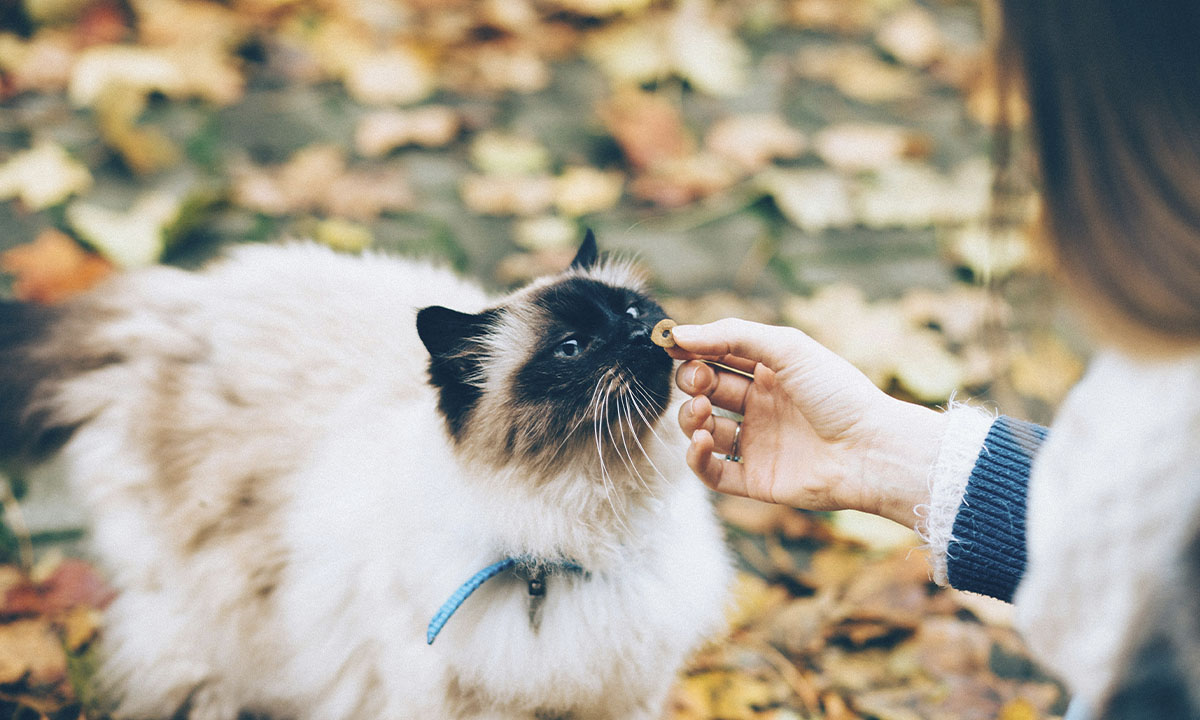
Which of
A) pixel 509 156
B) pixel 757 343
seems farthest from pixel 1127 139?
pixel 509 156

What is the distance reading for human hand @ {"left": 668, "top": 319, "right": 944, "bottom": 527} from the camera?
1.57m

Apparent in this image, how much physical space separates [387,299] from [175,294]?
522 millimetres

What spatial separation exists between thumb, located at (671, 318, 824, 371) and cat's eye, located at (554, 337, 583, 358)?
19 centimetres

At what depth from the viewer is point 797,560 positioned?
2.27 m

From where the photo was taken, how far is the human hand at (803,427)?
1.57m

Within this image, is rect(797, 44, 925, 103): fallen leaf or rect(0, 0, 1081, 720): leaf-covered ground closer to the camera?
rect(0, 0, 1081, 720): leaf-covered ground

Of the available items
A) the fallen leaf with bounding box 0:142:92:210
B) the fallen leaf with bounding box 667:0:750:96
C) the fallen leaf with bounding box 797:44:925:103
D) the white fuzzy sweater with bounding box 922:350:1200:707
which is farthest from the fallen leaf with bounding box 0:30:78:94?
the white fuzzy sweater with bounding box 922:350:1200:707

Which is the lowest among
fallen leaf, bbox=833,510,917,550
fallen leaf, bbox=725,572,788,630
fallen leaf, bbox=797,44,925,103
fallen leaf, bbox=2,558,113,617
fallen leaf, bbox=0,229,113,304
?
fallen leaf, bbox=2,558,113,617

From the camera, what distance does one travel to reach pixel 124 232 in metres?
2.73

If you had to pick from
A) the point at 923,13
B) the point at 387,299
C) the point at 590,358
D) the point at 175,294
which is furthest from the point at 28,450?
the point at 923,13

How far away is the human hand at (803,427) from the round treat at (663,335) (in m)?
0.02

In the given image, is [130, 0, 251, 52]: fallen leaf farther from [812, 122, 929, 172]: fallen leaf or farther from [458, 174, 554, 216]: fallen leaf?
[812, 122, 929, 172]: fallen leaf

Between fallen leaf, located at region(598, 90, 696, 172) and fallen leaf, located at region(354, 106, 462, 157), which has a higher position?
fallen leaf, located at region(598, 90, 696, 172)

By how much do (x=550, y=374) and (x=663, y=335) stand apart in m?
0.22
